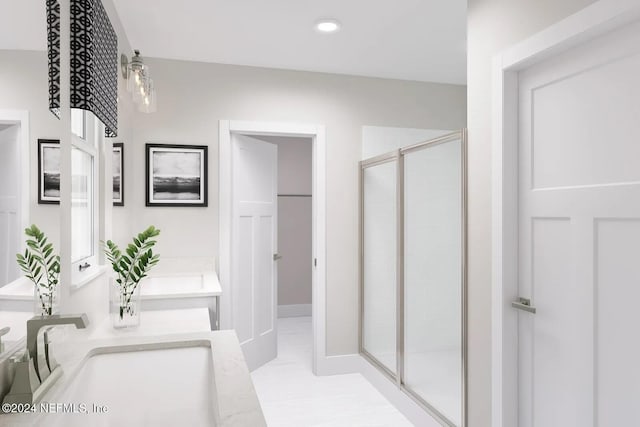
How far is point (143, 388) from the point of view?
3.94 ft

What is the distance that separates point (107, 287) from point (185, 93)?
5.09 ft

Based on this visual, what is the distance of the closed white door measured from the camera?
1.41 m

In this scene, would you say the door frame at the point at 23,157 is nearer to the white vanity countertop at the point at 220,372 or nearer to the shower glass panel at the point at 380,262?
the white vanity countertop at the point at 220,372

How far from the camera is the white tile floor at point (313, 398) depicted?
2732 mm

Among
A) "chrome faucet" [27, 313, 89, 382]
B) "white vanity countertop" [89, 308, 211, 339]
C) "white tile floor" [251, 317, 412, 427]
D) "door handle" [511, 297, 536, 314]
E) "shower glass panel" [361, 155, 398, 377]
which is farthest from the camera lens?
"shower glass panel" [361, 155, 398, 377]

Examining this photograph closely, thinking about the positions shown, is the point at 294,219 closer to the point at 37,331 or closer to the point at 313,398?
the point at 313,398

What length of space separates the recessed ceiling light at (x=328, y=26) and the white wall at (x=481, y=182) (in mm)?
809

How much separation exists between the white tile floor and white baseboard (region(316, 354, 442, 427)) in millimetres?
39

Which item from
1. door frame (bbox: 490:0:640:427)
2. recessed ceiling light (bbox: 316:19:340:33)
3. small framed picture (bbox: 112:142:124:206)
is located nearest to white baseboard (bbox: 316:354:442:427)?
door frame (bbox: 490:0:640:427)

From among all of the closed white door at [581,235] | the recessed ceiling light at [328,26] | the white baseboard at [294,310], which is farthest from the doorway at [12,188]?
the white baseboard at [294,310]

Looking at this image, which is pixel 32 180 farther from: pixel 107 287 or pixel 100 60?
pixel 107 287

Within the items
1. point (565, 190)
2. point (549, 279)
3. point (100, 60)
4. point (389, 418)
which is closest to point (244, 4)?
point (100, 60)

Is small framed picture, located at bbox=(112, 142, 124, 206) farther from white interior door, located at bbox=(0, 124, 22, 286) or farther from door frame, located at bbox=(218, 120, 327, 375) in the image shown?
white interior door, located at bbox=(0, 124, 22, 286)

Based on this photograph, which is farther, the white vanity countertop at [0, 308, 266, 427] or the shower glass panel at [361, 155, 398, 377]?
the shower glass panel at [361, 155, 398, 377]
